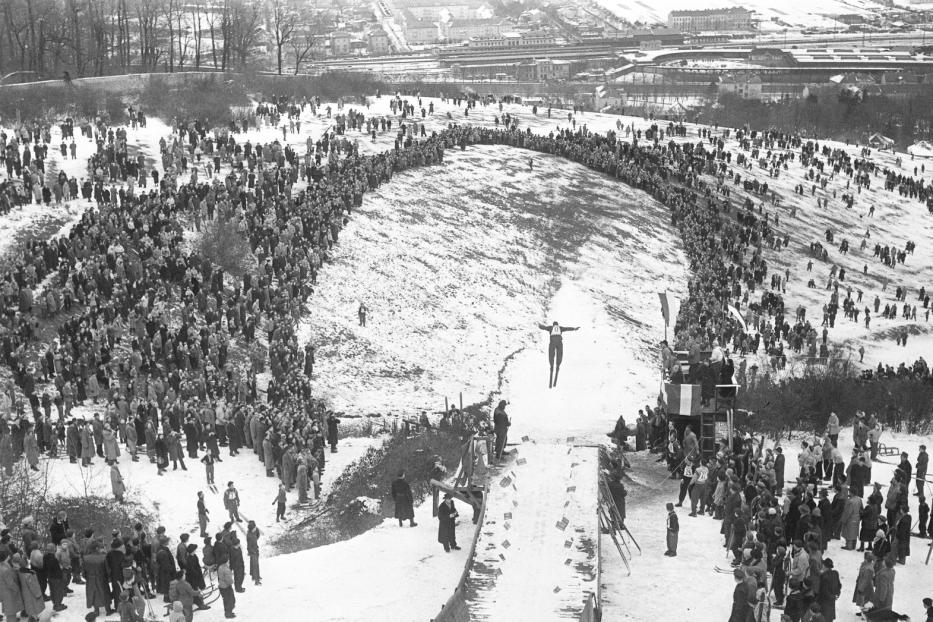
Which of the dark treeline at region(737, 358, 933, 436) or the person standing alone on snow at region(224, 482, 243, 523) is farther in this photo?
the dark treeline at region(737, 358, 933, 436)

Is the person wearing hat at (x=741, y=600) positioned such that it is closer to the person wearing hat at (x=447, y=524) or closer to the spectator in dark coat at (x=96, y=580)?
the person wearing hat at (x=447, y=524)

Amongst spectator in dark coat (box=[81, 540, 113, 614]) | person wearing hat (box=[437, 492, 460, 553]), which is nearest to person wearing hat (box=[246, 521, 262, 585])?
spectator in dark coat (box=[81, 540, 113, 614])

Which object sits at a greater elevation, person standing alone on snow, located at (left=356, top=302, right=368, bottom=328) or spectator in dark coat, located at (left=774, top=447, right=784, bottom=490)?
spectator in dark coat, located at (left=774, top=447, right=784, bottom=490)

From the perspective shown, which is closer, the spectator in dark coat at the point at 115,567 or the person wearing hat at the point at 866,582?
the person wearing hat at the point at 866,582

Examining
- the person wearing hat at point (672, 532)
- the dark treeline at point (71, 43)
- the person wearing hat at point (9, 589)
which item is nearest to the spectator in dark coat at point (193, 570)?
the person wearing hat at point (9, 589)

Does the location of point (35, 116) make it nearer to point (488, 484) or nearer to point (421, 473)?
point (421, 473)

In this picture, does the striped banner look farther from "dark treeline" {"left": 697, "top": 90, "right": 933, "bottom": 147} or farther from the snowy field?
"dark treeline" {"left": 697, "top": 90, "right": 933, "bottom": 147}

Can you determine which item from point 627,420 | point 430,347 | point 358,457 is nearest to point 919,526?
point 627,420
